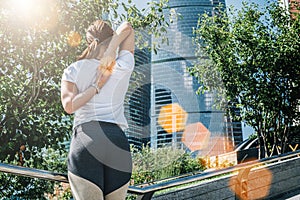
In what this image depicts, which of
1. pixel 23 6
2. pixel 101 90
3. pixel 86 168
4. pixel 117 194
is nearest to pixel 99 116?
pixel 101 90

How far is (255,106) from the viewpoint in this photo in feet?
46.0

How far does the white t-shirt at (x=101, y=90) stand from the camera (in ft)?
5.64

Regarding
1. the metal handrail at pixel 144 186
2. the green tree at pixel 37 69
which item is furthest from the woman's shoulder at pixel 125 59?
the green tree at pixel 37 69

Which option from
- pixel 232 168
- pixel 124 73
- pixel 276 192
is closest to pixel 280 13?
pixel 276 192

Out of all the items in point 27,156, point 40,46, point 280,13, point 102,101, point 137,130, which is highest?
point 280,13

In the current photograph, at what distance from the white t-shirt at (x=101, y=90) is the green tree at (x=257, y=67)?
11401 mm

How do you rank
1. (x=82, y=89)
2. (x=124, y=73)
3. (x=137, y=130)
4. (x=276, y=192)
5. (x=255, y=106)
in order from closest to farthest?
(x=82, y=89) → (x=124, y=73) → (x=137, y=130) → (x=276, y=192) → (x=255, y=106)

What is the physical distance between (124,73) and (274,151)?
1430 cm

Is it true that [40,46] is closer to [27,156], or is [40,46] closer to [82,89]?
[27,156]

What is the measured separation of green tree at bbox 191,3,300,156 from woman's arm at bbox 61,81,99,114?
11574 mm

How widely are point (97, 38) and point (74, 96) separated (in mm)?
358

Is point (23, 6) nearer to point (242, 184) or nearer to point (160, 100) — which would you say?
point (160, 100)

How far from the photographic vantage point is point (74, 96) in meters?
1.67

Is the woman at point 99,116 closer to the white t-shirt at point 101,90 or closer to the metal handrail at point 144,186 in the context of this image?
the white t-shirt at point 101,90
